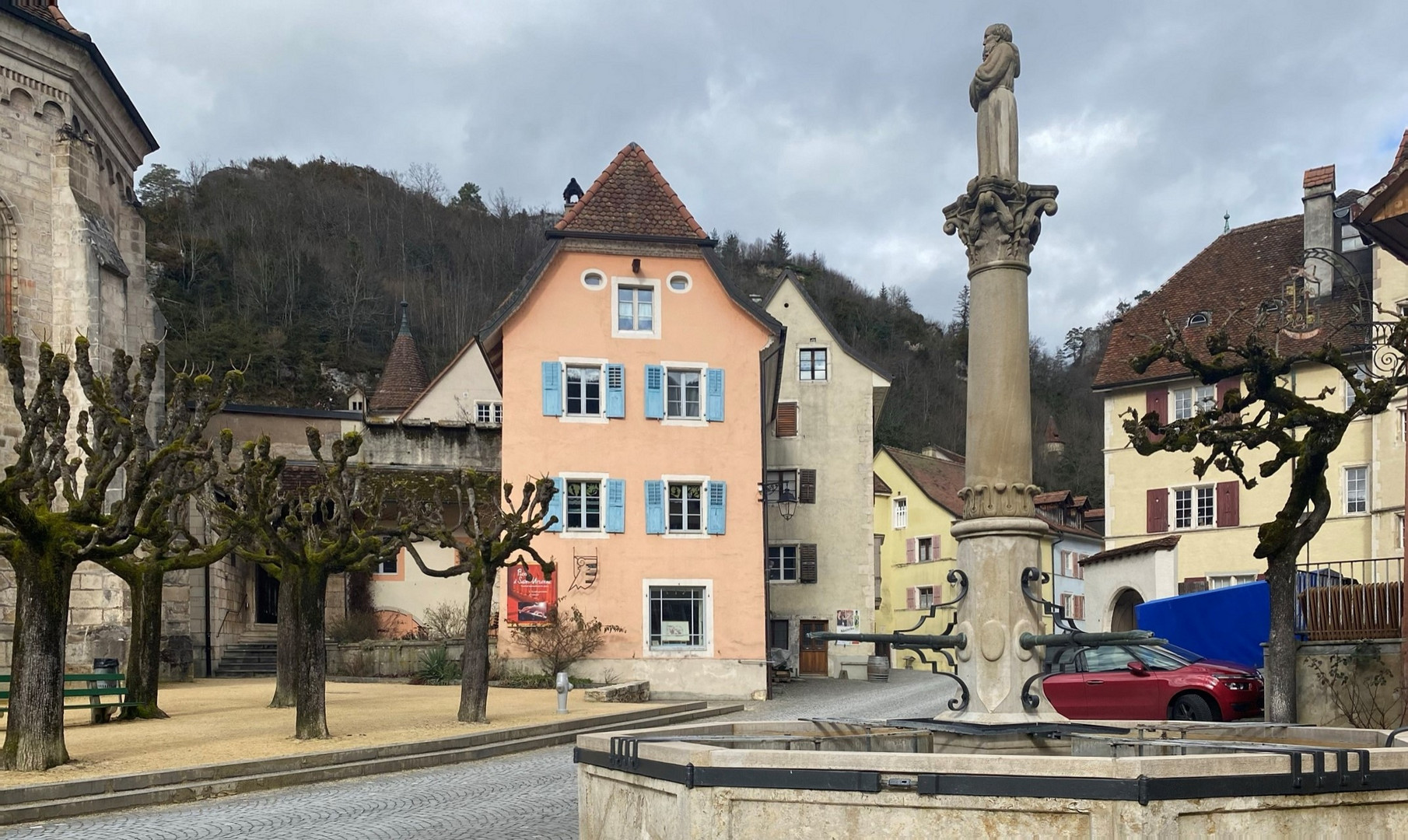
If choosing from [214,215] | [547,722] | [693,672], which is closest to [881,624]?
[693,672]

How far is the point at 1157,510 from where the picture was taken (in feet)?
129

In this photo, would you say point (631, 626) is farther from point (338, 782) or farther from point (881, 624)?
point (881, 624)

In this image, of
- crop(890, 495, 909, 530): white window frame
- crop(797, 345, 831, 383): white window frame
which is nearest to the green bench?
crop(797, 345, 831, 383): white window frame

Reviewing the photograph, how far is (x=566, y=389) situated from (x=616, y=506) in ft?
10.0

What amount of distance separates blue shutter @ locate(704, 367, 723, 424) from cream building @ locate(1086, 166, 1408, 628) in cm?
1277

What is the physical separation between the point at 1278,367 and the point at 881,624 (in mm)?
47314

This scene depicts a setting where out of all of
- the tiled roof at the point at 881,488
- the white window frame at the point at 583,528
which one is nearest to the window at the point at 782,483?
the white window frame at the point at 583,528

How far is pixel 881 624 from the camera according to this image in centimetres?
6181

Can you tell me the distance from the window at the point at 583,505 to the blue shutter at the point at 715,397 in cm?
319

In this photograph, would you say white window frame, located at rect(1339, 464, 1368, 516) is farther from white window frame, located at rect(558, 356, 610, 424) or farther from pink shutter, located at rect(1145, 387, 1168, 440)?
white window frame, located at rect(558, 356, 610, 424)

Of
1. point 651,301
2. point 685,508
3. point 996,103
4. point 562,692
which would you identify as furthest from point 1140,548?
point 996,103

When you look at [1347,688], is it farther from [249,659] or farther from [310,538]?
[249,659]

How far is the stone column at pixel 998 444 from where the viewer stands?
332 inches

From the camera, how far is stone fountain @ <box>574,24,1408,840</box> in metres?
5.86
